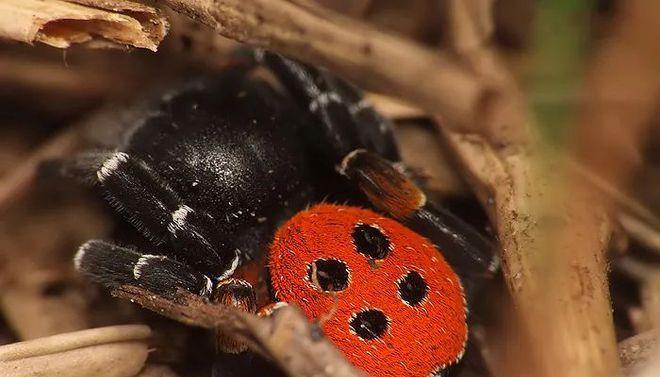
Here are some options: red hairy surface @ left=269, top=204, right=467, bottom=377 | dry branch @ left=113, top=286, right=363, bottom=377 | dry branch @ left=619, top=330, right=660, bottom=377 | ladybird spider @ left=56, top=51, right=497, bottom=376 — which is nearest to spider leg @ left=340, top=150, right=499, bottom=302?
ladybird spider @ left=56, top=51, right=497, bottom=376

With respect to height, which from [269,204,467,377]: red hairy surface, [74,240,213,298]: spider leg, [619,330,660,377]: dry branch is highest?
[619,330,660,377]: dry branch

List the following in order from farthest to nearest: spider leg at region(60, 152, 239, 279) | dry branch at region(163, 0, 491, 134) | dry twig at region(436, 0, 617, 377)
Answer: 1. dry branch at region(163, 0, 491, 134)
2. spider leg at region(60, 152, 239, 279)
3. dry twig at region(436, 0, 617, 377)

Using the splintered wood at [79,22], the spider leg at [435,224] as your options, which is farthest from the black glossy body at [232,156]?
the splintered wood at [79,22]

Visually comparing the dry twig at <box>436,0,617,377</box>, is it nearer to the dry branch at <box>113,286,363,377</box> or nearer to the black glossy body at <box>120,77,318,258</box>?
the dry branch at <box>113,286,363,377</box>

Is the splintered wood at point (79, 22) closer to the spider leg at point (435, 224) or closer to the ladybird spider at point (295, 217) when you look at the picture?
the ladybird spider at point (295, 217)

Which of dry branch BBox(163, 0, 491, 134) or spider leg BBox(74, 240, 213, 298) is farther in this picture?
dry branch BBox(163, 0, 491, 134)

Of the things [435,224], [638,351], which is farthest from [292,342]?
[638,351]

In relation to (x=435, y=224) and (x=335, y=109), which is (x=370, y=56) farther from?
(x=435, y=224)
